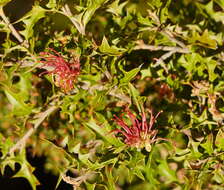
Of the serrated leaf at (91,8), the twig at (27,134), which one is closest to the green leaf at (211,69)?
the serrated leaf at (91,8)

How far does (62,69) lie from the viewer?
1.24 meters

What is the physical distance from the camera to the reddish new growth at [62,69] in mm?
1224

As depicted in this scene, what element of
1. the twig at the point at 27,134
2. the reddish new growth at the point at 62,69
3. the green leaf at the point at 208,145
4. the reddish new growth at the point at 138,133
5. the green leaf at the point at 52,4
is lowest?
the green leaf at the point at 208,145

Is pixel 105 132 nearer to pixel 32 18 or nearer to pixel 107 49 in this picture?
pixel 107 49

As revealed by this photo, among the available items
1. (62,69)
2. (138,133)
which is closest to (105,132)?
(138,133)

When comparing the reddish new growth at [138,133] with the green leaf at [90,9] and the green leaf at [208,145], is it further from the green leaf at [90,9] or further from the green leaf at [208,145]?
the green leaf at [90,9]

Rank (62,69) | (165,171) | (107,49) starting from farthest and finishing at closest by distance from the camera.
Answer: (165,171), (62,69), (107,49)

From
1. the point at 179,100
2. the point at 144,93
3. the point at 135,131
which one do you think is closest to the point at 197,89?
the point at 179,100

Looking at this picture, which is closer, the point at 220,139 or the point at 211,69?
the point at 220,139

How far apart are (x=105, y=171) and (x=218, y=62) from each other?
56 cm

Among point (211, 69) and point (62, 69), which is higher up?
point (62, 69)

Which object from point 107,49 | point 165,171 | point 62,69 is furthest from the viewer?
point 165,171

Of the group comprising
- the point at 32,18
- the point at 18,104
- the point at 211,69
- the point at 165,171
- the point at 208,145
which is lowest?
the point at 165,171

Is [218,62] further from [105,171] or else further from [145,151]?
[105,171]
